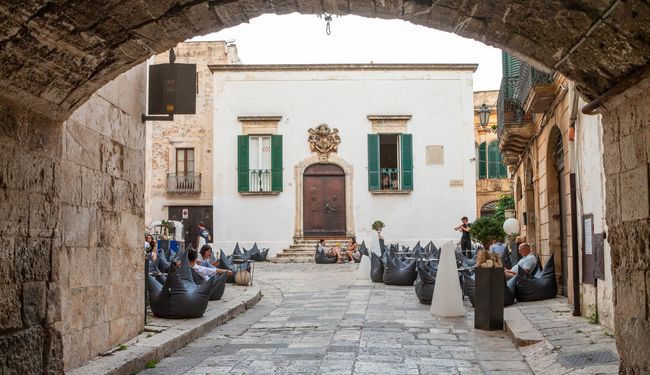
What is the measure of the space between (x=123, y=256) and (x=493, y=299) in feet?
14.9

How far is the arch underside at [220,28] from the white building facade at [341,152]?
844 inches

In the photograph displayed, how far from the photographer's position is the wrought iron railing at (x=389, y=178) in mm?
26906

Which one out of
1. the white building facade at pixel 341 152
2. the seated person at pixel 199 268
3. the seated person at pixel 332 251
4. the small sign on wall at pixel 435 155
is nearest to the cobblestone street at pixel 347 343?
the seated person at pixel 199 268

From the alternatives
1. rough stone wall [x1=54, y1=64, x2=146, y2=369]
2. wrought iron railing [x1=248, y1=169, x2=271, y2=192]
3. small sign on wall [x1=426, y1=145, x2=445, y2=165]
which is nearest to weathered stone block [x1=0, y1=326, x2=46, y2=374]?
rough stone wall [x1=54, y1=64, x2=146, y2=369]

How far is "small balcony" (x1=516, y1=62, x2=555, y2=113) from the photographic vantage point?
36.0ft

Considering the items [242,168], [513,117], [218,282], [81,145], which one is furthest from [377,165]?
[81,145]

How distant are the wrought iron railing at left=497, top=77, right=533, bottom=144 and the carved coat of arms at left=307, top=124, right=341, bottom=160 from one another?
12736 mm

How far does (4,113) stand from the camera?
15.8ft

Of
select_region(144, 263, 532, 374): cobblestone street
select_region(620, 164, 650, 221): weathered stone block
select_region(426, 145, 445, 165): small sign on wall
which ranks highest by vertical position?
select_region(426, 145, 445, 165): small sign on wall

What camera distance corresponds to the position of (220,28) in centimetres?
502

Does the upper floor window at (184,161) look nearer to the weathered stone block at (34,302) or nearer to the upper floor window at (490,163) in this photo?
the upper floor window at (490,163)

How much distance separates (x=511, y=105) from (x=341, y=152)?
1322cm

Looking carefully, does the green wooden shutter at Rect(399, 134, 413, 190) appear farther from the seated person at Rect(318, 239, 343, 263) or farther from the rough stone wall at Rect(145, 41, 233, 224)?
the rough stone wall at Rect(145, 41, 233, 224)

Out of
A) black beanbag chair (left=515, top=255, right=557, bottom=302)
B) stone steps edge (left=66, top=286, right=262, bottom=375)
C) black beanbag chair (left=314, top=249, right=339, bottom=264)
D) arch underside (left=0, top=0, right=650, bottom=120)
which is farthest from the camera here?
black beanbag chair (left=314, top=249, right=339, bottom=264)
